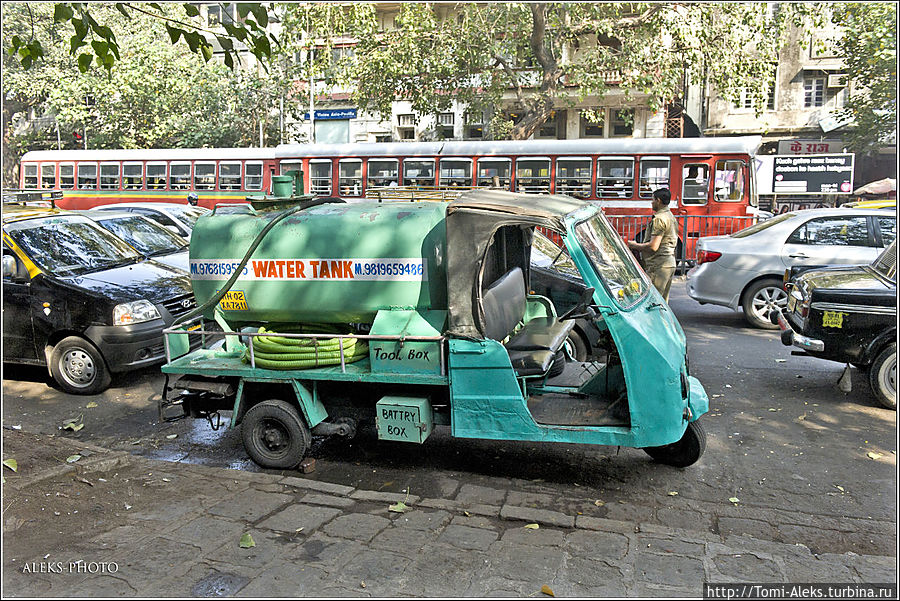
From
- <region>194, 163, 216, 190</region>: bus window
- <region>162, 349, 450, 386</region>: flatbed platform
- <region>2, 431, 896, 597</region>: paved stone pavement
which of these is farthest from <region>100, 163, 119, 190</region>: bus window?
<region>2, 431, 896, 597</region>: paved stone pavement

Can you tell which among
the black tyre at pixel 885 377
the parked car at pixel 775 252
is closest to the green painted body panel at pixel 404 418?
the black tyre at pixel 885 377

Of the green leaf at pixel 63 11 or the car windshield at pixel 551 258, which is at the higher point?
the green leaf at pixel 63 11

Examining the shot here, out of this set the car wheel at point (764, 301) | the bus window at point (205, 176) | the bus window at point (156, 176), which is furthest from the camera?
the bus window at point (156, 176)

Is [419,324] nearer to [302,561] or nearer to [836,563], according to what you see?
[302,561]

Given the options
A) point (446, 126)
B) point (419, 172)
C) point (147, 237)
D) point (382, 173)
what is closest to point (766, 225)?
point (147, 237)

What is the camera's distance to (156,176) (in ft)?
76.4

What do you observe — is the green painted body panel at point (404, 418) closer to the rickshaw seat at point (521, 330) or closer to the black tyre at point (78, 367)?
the rickshaw seat at point (521, 330)

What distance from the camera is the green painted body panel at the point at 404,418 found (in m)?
5.14

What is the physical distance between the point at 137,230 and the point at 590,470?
25.2 feet

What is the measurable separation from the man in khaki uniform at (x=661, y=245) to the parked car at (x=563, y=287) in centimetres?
155

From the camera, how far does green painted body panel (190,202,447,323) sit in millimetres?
5309

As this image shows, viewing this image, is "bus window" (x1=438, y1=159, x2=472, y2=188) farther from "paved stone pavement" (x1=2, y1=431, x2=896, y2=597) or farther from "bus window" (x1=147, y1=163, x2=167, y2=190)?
"paved stone pavement" (x1=2, y1=431, x2=896, y2=597)

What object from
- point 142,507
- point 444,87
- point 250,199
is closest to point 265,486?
point 142,507

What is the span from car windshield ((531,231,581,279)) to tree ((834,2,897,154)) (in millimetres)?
14281
